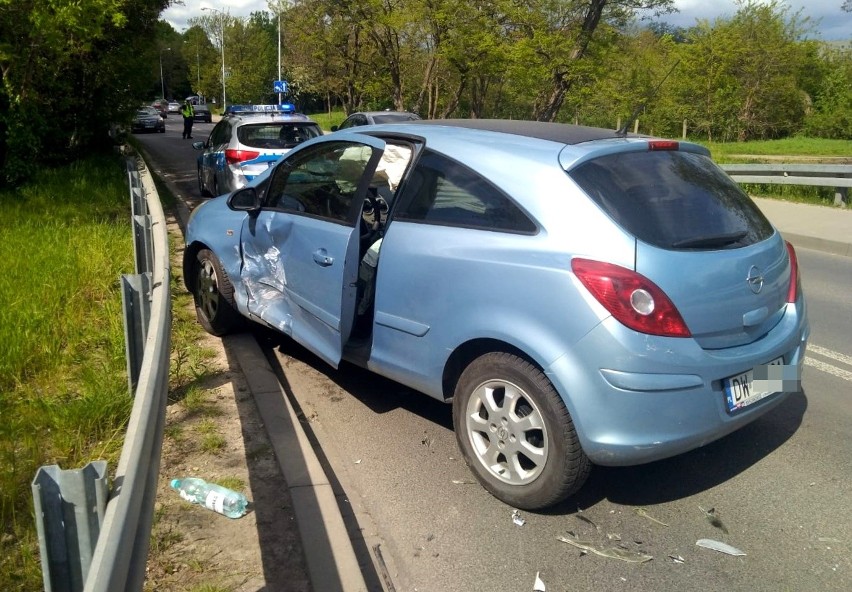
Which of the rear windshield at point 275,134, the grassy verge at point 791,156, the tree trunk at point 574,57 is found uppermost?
the tree trunk at point 574,57

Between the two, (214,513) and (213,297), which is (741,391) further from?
(213,297)

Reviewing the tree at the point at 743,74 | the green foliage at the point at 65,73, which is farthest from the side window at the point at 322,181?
the tree at the point at 743,74

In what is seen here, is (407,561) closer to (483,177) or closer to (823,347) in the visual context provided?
(483,177)

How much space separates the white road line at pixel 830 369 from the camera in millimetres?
5559

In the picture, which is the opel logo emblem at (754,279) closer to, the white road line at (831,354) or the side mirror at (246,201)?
the white road line at (831,354)

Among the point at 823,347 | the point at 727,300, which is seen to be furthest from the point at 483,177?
the point at 823,347

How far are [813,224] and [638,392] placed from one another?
1097cm

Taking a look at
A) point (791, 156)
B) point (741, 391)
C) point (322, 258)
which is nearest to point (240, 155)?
point (322, 258)

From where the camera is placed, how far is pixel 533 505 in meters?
3.65

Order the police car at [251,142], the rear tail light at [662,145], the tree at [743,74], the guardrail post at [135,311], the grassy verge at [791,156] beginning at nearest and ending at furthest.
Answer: the rear tail light at [662,145]
the guardrail post at [135,311]
the police car at [251,142]
the grassy verge at [791,156]
the tree at [743,74]

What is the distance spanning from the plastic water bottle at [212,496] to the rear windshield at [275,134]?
30.4ft

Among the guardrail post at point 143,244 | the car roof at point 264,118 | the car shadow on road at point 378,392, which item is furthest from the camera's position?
the car roof at point 264,118

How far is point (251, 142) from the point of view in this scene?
12328 millimetres

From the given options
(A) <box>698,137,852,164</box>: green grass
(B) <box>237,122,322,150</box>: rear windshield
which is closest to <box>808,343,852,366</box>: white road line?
(B) <box>237,122,322,150</box>: rear windshield
